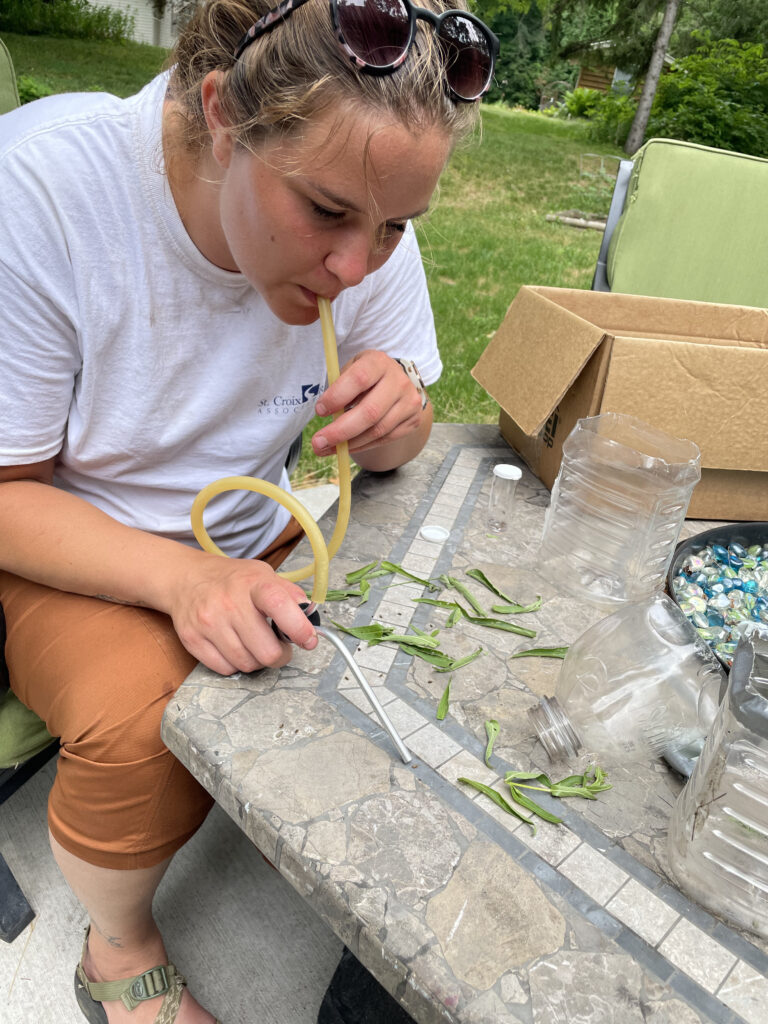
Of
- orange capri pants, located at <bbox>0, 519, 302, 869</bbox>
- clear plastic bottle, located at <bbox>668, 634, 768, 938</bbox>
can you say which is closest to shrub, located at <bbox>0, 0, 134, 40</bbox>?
orange capri pants, located at <bbox>0, 519, 302, 869</bbox>

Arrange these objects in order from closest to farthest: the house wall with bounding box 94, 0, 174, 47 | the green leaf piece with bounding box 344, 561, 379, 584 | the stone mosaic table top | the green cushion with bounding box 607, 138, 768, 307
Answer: the stone mosaic table top
the green leaf piece with bounding box 344, 561, 379, 584
the green cushion with bounding box 607, 138, 768, 307
the house wall with bounding box 94, 0, 174, 47

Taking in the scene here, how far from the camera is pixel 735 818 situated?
72cm

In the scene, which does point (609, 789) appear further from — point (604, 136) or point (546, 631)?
point (604, 136)

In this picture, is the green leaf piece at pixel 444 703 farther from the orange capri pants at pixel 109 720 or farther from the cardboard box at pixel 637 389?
the cardboard box at pixel 637 389

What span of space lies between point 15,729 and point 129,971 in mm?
407

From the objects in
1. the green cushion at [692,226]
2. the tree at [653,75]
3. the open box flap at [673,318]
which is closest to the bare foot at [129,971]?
the open box flap at [673,318]

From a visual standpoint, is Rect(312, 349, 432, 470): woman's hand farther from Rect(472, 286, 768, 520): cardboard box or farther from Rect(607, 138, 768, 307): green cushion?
Rect(607, 138, 768, 307): green cushion

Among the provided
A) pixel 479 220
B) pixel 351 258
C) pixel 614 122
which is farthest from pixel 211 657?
pixel 614 122

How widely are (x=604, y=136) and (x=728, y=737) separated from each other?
57.0ft

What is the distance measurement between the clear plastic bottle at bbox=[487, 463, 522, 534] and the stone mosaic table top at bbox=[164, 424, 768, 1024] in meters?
0.31

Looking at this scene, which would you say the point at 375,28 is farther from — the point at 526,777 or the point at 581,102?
the point at 581,102

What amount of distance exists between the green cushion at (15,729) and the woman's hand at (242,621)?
0.41 meters

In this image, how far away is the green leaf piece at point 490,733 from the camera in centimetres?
84

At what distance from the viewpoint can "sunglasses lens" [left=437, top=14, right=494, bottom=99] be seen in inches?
34.8
